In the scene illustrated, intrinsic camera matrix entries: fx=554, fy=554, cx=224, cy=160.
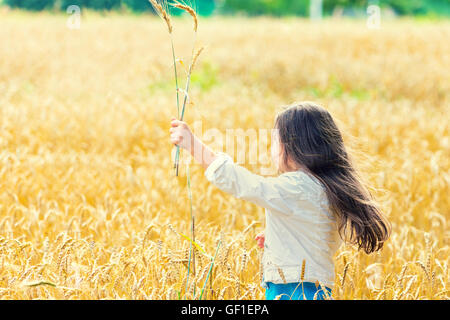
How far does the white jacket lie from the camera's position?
1889 millimetres

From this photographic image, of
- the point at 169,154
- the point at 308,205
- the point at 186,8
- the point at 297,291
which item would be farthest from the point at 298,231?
the point at 169,154

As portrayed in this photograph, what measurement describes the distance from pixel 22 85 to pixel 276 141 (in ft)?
22.2

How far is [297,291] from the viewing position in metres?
1.97

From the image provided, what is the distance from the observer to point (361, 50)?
41.5ft

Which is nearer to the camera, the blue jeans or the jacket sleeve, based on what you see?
the jacket sleeve

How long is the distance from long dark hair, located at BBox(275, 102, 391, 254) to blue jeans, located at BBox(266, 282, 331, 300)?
23 centimetres

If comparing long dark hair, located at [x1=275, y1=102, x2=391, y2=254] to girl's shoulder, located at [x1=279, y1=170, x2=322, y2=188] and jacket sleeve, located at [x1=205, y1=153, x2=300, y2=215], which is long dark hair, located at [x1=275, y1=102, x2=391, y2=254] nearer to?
girl's shoulder, located at [x1=279, y1=170, x2=322, y2=188]

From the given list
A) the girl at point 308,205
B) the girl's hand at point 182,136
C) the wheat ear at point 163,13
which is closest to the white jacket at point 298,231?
the girl at point 308,205

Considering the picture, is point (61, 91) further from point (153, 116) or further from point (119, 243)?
point (119, 243)

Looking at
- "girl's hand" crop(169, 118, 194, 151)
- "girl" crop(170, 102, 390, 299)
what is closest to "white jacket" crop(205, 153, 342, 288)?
"girl" crop(170, 102, 390, 299)

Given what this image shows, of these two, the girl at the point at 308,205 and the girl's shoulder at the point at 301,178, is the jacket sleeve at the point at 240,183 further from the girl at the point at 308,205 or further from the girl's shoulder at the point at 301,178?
the girl's shoulder at the point at 301,178

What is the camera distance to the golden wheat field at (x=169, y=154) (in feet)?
7.70

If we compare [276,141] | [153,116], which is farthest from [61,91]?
[276,141]

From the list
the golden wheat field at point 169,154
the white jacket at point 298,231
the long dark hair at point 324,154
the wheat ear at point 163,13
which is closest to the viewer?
the wheat ear at point 163,13
